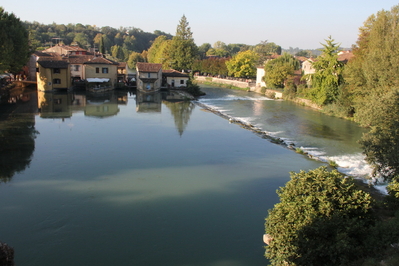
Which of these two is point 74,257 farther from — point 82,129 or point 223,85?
point 223,85

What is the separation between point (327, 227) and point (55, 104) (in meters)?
28.9

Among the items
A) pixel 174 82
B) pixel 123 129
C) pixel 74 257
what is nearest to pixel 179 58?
pixel 174 82

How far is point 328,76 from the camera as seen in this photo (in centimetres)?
3158

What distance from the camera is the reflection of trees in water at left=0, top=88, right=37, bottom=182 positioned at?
14.3 m

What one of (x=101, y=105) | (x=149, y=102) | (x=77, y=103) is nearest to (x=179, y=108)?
(x=149, y=102)

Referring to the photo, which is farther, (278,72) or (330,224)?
(278,72)

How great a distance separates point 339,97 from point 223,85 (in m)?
29.3

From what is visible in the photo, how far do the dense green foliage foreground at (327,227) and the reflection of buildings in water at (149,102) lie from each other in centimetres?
2330

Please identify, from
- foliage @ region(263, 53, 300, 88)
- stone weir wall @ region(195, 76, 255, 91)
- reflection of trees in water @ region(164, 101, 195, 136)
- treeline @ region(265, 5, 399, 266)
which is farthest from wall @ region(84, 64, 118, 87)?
treeline @ region(265, 5, 399, 266)

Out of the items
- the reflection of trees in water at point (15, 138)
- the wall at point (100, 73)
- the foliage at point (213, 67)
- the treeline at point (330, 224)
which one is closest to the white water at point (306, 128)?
the treeline at point (330, 224)

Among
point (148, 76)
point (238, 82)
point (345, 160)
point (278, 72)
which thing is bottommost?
point (345, 160)

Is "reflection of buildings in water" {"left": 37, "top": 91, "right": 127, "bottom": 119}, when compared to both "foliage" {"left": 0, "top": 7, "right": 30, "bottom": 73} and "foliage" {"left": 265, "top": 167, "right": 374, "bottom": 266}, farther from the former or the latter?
"foliage" {"left": 265, "top": 167, "right": 374, "bottom": 266}

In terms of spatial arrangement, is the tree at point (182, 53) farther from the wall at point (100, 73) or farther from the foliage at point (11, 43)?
the foliage at point (11, 43)

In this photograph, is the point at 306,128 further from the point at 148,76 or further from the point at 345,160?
the point at 148,76
